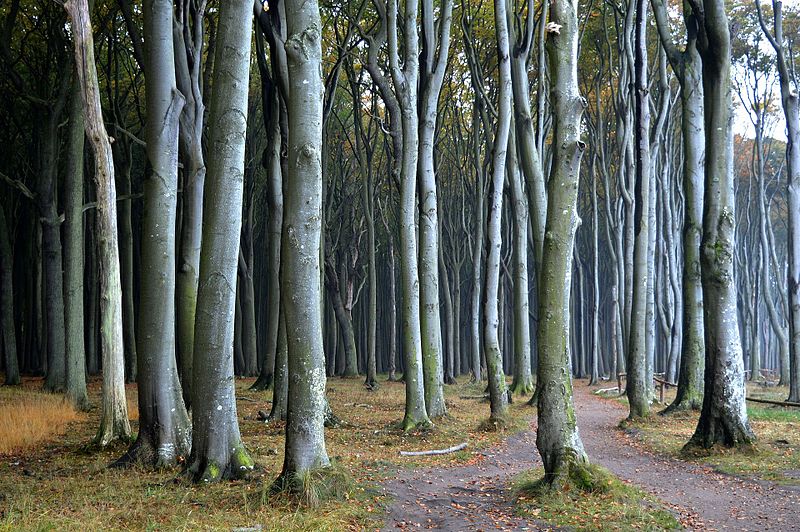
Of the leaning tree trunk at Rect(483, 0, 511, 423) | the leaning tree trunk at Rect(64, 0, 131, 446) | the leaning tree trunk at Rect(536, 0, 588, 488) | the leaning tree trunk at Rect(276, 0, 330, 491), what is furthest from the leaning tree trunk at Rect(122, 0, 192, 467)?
the leaning tree trunk at Rect(483, 0, 511, 423)

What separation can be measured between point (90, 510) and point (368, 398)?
42.6ft

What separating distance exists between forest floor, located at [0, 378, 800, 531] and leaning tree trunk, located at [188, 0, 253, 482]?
0.33 metres

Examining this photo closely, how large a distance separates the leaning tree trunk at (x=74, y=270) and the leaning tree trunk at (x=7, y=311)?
5.33 meters

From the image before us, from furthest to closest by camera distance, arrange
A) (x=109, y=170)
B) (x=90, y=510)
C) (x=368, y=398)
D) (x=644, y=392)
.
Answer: (x=368, y=398) < (x=644, y=392) < (x=109, y=170) < (x=90, y=510)

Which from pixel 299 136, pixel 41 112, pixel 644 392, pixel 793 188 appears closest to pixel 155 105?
→ pixel 299 136

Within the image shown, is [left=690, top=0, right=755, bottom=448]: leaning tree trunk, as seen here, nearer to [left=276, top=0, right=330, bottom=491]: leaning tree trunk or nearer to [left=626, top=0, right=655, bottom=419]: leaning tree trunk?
[left=626, top=0, right=655, bottom=419]: leaning tree trunk

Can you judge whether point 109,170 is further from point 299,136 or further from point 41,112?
point 41,112

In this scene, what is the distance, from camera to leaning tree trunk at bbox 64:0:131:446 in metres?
9.59

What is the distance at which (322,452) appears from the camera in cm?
724

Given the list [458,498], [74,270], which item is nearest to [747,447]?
[458,498]

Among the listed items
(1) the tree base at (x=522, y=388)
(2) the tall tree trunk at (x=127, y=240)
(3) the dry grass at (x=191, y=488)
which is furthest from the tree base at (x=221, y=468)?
(1) the tree base at (x=522, y=388)

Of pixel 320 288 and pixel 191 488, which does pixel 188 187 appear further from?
pixel 191 488

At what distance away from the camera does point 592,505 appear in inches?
284

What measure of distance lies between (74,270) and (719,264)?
1143cm
